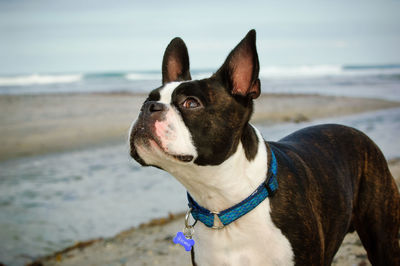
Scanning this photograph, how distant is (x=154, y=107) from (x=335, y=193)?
1.34 meters

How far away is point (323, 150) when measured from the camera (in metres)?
2.99

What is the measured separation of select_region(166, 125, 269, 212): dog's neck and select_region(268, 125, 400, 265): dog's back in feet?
0.51

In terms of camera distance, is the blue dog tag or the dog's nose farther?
the blue dog tag

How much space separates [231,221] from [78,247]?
265cm

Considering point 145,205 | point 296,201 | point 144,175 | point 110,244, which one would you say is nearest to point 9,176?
point 144,175

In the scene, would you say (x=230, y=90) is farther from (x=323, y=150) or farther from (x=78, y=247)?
(x=78, y=247)

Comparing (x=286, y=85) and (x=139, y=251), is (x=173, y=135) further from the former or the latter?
(x=286, y=85)

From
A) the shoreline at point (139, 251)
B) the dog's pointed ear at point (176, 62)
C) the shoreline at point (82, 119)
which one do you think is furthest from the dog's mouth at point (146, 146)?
the shoreline at point (82, 119)

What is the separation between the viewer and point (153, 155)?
233 cm

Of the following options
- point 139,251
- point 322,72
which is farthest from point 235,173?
point 322,72

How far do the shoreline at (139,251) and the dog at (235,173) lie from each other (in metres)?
1.35

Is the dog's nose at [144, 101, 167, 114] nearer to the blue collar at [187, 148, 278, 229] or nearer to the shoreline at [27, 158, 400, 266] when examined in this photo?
the blue collar at [187, 148, 278, 229]

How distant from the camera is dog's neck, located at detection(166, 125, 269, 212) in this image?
238cm

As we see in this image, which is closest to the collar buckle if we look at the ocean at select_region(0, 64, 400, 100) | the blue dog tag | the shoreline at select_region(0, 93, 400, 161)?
the blue dog tag
